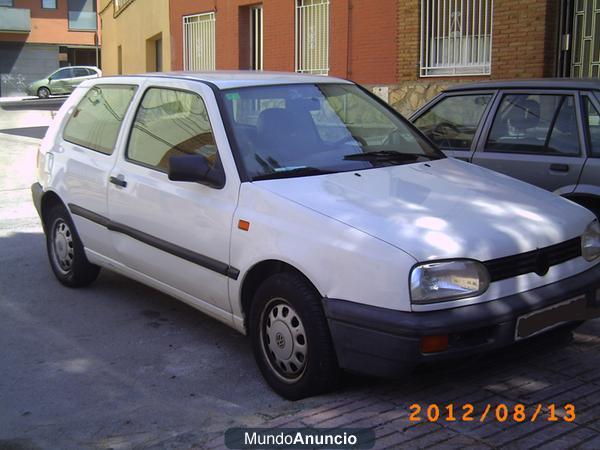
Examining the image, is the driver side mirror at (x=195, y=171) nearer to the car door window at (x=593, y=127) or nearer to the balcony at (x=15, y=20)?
the car door window at (x=593, y=127)

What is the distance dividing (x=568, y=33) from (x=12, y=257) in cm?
756

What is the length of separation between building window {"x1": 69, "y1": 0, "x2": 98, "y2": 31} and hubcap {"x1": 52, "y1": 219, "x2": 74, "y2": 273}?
134 feet

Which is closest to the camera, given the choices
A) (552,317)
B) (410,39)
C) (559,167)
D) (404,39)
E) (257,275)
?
(552,317)

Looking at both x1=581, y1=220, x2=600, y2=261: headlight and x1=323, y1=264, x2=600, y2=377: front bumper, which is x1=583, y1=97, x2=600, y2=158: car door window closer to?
x1=581, y1=220, x2=600, y2=261: headlight

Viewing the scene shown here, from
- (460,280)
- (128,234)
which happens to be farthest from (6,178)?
(460,280)

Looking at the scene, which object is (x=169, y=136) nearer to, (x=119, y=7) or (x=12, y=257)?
(x=12, y=257)

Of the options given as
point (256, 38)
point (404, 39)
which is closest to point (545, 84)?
point (404, 39)

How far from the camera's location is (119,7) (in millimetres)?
28250

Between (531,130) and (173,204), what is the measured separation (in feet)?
9.50

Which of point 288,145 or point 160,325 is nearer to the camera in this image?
point 288,145

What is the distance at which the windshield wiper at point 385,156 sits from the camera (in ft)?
15.1

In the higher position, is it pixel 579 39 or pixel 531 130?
pixel 579 39

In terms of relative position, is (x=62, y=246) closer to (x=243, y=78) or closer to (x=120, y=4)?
(x=243, y=78)
